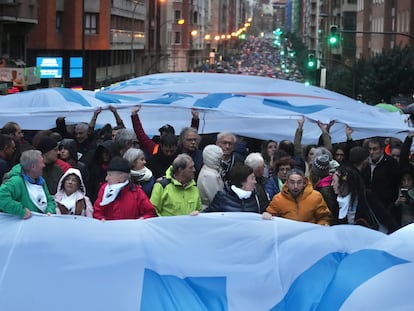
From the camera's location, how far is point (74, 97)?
14922 mm

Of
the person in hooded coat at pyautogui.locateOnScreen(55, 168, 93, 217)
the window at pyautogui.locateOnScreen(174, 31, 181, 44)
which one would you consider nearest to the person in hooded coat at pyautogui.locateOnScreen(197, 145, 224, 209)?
the person in hooded coat at pyautogui.locateOnScreen(55, 168, 93, 217)

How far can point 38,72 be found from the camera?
53.1 meters

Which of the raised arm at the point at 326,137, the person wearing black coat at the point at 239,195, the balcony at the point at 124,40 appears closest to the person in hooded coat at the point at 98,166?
the person wearing black coat at the point at 239,195

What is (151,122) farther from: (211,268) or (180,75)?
(211,268)

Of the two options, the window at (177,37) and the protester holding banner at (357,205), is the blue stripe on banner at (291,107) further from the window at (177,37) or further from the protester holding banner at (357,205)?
the window at (177,37)

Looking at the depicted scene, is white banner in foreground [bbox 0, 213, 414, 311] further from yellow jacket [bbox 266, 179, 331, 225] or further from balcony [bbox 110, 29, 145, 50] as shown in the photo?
balcony [bbox 110, 29, 145, 50]

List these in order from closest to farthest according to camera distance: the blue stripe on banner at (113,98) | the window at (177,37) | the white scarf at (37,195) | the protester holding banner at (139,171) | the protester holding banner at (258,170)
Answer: the white scarf at (37,195) → the protester holding banner at (139,171) → the protester holding banner at (258,170) → the blue stripe on banner at (113,98) → the window at (177,37)

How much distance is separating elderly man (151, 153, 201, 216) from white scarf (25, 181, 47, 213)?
99 centimetres

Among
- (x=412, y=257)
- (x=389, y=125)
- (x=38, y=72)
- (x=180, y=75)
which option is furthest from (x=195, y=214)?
(x=38, y=72)

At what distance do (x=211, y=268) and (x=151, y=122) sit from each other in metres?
10.2

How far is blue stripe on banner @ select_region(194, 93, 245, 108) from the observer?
14.2 metres

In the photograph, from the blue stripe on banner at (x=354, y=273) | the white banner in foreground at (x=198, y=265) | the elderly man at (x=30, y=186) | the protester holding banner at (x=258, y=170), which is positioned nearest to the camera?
the blue stripe on banner at (x=354, y=273)

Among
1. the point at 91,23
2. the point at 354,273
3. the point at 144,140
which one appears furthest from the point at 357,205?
the point at 91,23

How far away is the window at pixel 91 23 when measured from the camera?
206 feet
